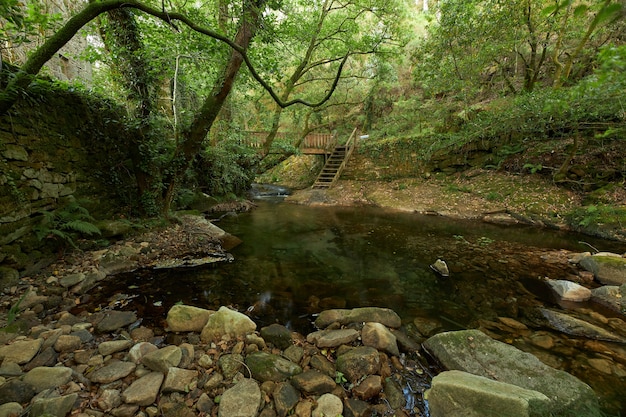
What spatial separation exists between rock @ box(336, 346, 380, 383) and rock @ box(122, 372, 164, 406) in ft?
4.75

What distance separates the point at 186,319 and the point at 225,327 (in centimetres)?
46

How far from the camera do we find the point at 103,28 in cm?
514

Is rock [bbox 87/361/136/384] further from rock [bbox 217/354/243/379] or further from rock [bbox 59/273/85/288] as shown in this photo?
rock [bbox 59/273/85/288]

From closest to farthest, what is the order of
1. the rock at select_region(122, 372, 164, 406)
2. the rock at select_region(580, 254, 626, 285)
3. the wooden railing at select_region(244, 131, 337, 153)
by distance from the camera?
the rock at select_region(122, 372, 164, 406), the rock at select_region(580, 254, 626, 285), the wooden railing at select_region(244, 131, 337, 153)

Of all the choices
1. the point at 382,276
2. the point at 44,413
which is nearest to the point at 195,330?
the point at 44,413

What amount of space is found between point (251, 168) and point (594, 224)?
38.1ft

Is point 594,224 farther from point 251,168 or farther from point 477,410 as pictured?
point 251,168

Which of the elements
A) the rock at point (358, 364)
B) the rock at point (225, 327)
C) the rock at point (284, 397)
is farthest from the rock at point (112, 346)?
the rock at point (358, 364)

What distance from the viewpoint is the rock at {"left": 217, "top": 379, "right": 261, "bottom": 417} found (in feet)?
5.79

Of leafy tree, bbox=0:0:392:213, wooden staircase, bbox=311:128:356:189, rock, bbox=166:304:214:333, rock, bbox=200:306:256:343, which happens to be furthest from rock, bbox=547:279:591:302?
wooden staircase, bbox=311:128:356:189

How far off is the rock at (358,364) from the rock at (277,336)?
1.88 feet

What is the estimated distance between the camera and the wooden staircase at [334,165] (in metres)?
13.4

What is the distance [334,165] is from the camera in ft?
46.9

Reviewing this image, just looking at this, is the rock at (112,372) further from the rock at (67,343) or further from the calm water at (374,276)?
the calm water at (374,276)
